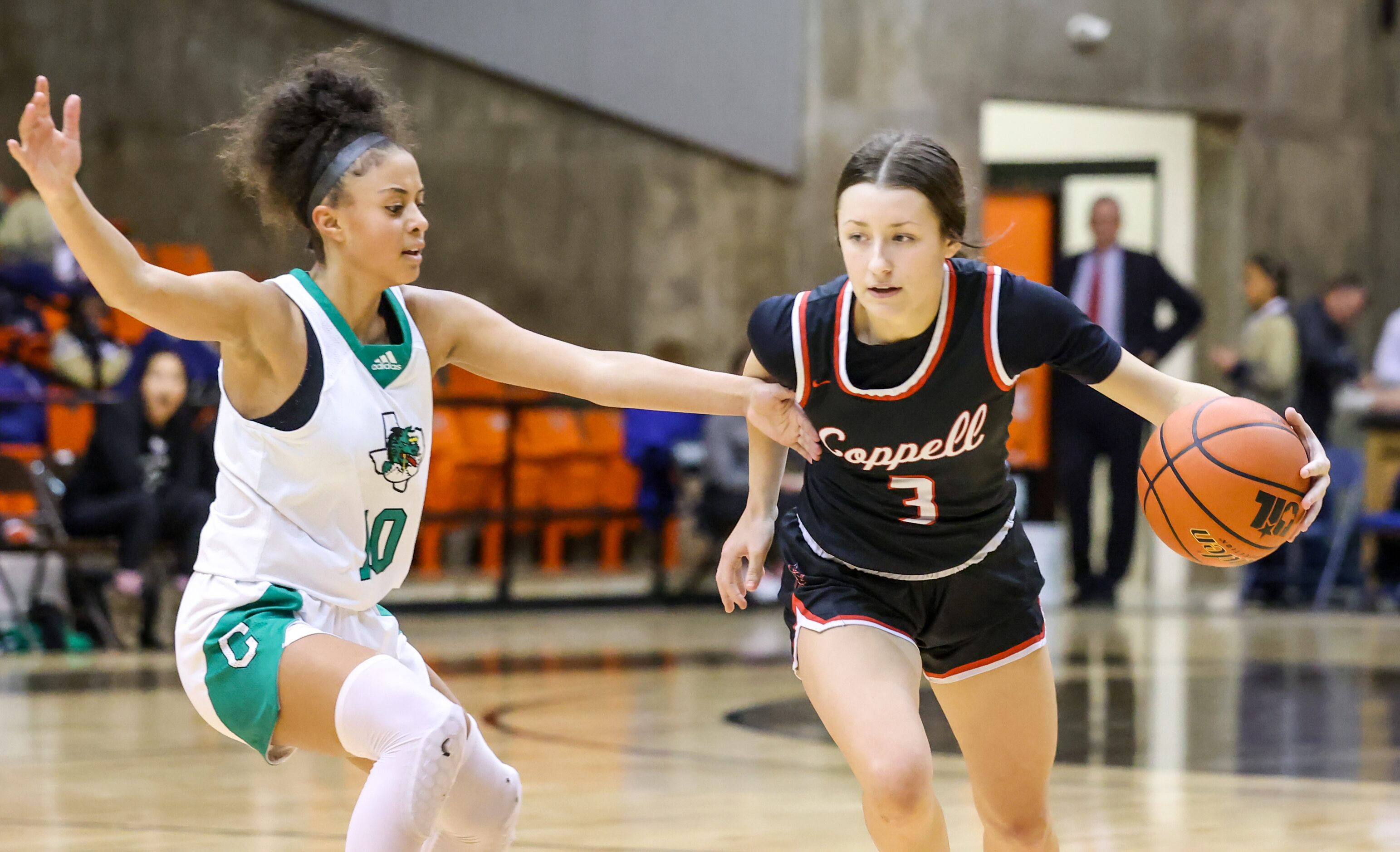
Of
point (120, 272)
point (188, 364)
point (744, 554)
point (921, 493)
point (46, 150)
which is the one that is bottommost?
point (744, 554)

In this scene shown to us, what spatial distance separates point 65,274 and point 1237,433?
7887mm

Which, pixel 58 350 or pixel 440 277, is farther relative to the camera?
pixel 440 277

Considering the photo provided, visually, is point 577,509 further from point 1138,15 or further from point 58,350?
point 1138,15

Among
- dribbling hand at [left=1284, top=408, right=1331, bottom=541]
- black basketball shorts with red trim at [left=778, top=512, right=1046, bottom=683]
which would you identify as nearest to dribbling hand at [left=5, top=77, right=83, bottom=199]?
black basketball shorts with red trim at [left=778, top=512, right=1046, bottom=683]

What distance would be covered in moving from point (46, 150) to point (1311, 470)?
212cm

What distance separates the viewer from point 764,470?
3.30m

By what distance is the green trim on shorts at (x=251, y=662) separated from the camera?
274 cm

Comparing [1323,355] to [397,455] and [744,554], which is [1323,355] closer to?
[744,554]

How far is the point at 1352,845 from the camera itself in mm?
4184

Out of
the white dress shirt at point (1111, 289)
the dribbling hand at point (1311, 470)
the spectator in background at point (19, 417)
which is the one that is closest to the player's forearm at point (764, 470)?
the dribbling hand at point (1311, 470)

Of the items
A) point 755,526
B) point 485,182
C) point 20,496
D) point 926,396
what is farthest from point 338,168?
point 485,182

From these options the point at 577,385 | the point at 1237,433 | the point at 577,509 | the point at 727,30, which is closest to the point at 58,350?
the point at 577,509

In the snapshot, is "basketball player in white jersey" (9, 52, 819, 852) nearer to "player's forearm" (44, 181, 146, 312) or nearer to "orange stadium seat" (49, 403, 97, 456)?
"player's forearm" (44, 181, 146, 312)

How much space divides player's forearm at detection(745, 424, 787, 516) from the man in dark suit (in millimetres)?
6965
